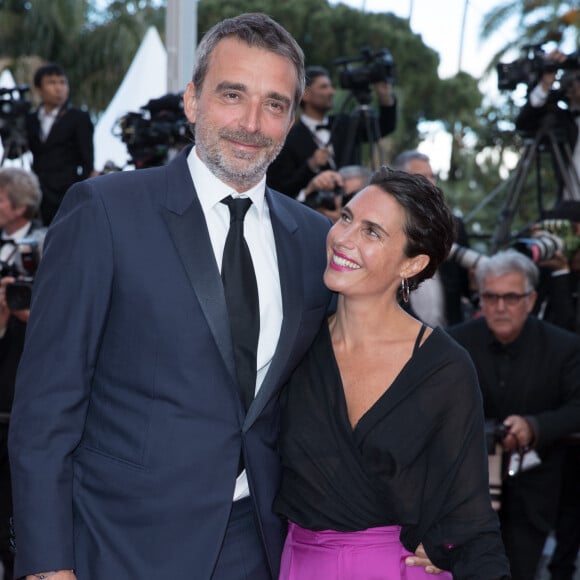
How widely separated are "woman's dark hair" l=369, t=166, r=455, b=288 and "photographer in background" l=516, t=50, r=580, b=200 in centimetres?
332

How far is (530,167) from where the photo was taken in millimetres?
6250

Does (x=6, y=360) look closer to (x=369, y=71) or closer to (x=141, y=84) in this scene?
(x=369, y=71)

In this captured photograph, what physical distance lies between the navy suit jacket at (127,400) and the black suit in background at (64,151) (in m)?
5.15

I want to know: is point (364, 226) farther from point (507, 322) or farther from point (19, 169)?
point (19, 169)

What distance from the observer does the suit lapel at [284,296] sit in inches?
86.4

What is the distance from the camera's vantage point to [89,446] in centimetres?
214

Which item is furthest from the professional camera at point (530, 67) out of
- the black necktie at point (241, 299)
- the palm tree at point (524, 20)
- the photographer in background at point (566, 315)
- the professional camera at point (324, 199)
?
the palm tree at point (524, 20)

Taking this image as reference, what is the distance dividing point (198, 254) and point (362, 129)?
4.08 metres

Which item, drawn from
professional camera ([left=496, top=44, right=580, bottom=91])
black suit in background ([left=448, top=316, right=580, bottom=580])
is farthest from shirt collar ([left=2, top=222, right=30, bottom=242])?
professional camera ([left=496, top=44, right=580, bottom=91])

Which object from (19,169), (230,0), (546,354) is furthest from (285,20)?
(546,354)

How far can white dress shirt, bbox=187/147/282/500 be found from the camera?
7.38ft

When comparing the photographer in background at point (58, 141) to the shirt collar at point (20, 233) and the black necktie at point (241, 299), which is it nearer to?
the shirt collar at point (20, 233)

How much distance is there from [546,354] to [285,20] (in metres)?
16.5

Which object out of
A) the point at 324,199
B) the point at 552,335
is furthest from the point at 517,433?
the point at 324,199
